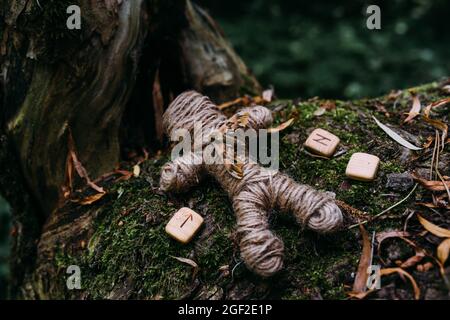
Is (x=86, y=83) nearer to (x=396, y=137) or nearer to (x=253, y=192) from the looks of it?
(x=253, y=192)

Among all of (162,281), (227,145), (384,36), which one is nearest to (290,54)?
(384,36)

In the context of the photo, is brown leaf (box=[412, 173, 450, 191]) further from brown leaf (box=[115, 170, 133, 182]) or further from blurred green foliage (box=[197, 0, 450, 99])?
blurred green foliage (box=[197, 0, 450, 99])

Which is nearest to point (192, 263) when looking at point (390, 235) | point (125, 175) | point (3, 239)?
point (125, 175)

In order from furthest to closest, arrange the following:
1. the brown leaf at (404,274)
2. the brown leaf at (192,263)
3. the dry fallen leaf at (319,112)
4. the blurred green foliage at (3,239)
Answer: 1. the blurred green foliage at (3,239)
2. the dry fallen leaf at (319,112)
3. the brown leaf at (192,263)
4. the brown leaf at (404,274)

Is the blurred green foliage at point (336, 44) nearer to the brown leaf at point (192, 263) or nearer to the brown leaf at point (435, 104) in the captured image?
the brown leaf at point (435, 104)

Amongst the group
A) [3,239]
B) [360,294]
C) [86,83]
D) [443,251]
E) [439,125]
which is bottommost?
[3,239]

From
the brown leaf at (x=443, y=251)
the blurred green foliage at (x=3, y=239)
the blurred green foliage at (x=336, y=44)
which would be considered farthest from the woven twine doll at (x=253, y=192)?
the blurred green foliage at (x=3, y=239)
